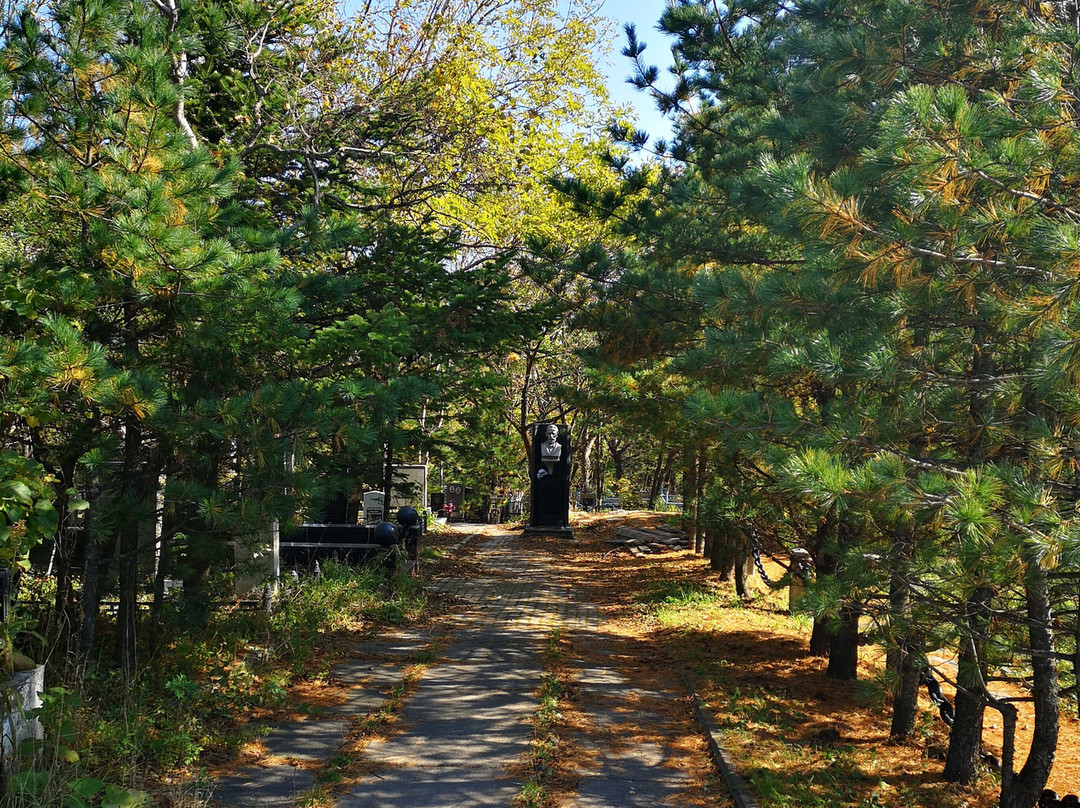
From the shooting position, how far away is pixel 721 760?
258 inches

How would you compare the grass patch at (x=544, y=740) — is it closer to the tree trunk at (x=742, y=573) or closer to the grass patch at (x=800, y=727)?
the grass patch at (x=800, y=727)

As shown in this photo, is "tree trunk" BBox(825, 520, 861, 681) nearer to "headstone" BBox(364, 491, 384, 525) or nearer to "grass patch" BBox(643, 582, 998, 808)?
"grass patch" BBox(643, 582, 998, 808)

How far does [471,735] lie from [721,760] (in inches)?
74.6

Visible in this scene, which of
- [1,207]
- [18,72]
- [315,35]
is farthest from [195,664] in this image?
[315,35]

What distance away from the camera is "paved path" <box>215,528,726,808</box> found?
18.7ft

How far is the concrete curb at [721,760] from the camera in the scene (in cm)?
576

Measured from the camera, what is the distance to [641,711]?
26.4 feet

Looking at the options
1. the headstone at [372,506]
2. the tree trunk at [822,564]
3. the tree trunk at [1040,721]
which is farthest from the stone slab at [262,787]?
the headstone at [372,506]

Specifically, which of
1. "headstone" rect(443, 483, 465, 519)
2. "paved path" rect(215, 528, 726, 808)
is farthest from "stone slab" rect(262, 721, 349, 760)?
"headstone" rect(443, 483, 465, 519)

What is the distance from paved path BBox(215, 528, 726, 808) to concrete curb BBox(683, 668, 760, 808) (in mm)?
270

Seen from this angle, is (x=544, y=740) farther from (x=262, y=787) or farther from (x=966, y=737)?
(x=966, y=737)

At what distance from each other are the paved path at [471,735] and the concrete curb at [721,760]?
0.88ft

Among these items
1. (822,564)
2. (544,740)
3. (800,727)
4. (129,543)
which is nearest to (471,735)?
(544,740)

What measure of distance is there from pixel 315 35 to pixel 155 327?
6.20 m
